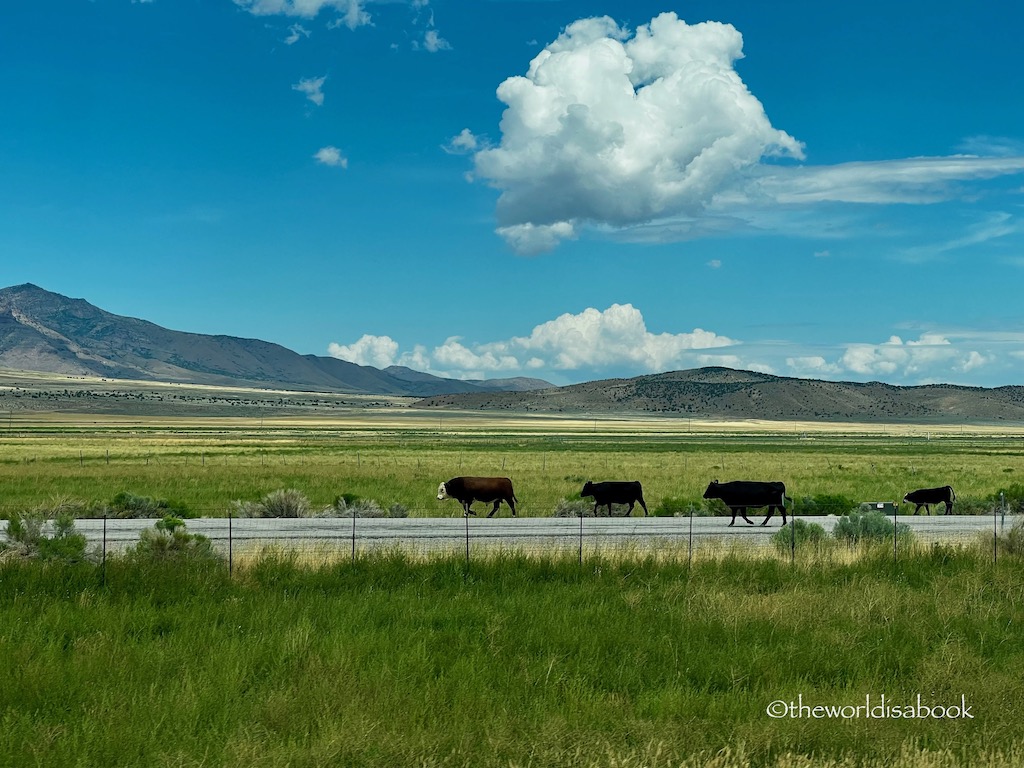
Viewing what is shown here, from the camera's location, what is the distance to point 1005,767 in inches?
292

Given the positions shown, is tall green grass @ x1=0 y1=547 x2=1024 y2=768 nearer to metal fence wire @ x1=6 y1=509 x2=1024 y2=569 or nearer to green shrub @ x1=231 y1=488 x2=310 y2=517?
metal fence wire @ x1=6 y1=509 x2=1024 y2=569

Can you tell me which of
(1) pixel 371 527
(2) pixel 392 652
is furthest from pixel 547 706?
(1) pixel 371 527

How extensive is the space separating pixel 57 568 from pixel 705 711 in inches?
410

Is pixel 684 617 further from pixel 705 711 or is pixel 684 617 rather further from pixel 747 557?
pixel 747 557

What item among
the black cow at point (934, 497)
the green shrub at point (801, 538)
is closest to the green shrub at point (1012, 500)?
the black cow at point (934, 497)

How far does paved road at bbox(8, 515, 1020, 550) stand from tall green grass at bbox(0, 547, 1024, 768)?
7194 millimetres

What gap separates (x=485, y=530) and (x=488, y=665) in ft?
54.4

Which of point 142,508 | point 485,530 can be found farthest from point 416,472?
→ point 485,530

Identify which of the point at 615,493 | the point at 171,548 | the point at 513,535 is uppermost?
the point at 171,548

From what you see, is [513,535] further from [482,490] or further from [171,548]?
[171,548]

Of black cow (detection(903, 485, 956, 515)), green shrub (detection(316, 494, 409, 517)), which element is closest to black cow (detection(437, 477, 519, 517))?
green shrub (detection(316, 494, 409, 517))

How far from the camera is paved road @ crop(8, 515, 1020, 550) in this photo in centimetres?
2267

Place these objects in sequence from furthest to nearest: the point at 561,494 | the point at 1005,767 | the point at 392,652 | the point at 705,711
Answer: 1. the point at 561,494
2. the point at 392,652
3. the point at 705,711
4. the point at 1005,767

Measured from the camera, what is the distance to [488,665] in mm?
9883
